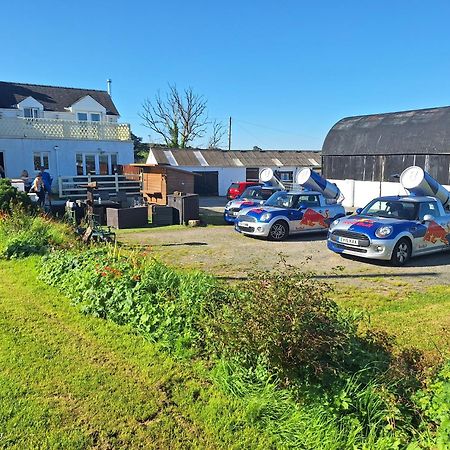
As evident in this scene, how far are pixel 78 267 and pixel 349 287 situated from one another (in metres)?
4.76

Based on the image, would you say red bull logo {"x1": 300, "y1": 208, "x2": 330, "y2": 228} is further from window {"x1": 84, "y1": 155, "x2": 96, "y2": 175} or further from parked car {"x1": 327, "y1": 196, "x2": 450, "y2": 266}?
window {"x1": 84, "y1": 155, "x2": 96, "y2": 175}

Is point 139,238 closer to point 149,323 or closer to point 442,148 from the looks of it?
point 149,323

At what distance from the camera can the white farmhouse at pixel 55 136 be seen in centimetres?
2358

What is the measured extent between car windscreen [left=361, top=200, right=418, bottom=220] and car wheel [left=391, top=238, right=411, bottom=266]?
0.74 meters

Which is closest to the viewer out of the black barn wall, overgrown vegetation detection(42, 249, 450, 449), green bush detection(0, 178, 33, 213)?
overgrown vegetation detection(42, 249, 450, 449)

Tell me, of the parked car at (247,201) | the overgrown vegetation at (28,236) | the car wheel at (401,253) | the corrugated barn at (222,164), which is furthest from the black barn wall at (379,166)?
the overgrown vegetation at (28,236)

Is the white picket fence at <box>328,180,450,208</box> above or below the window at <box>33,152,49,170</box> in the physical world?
below

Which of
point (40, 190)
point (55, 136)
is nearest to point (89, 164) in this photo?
point (55, 136)

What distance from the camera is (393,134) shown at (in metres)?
23.4

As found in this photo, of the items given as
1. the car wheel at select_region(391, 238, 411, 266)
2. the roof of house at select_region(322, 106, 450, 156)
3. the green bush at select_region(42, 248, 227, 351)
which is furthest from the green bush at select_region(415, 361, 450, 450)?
the roof of house at select_region(322, 106, 450, 156)

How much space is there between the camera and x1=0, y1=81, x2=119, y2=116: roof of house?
1148 inches

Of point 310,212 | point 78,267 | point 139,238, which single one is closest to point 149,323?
point 78,267

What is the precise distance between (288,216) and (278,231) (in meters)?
0.59

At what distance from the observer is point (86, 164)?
2581cm
